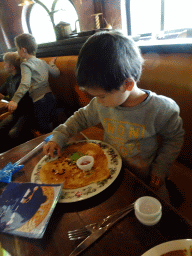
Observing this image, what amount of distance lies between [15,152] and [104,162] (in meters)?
0.62

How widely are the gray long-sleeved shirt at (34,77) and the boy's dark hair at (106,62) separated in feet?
5.79

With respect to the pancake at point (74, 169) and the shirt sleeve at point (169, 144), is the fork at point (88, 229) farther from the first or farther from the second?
the shirt sleeve at point (169, 144)

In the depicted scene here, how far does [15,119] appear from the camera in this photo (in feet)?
8.35

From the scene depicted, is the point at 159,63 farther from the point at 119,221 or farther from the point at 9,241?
the point at 9,241

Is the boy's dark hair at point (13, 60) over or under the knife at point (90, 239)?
over

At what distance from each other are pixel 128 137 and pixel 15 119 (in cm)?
208

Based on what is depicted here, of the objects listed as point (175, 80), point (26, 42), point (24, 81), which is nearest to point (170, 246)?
point (175, 80)

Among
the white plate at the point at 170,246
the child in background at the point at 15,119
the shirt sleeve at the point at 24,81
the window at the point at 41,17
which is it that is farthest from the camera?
the window at the point at 41,17

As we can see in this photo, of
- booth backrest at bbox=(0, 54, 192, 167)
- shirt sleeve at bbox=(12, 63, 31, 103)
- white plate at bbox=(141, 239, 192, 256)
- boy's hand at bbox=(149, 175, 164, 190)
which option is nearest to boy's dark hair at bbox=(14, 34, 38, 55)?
shirt sleeve at bbox=(12, 63, 31, 103)

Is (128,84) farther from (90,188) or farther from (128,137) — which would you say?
(90,188)

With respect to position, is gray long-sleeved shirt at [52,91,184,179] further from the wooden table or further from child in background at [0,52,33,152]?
child in background at [0,52,33,152]

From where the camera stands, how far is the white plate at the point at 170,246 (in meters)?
0.44

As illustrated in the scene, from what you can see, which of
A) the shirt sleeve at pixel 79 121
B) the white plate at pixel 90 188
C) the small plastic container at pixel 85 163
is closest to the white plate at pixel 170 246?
the white plate at pixel 90 188

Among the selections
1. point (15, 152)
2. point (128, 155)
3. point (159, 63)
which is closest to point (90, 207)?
point (128, 155)
